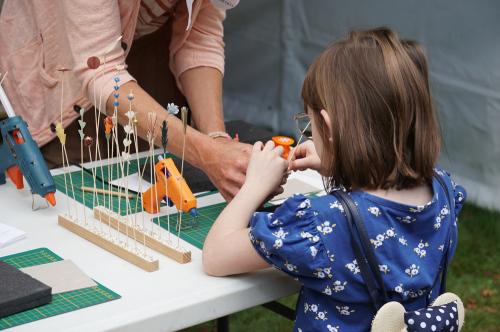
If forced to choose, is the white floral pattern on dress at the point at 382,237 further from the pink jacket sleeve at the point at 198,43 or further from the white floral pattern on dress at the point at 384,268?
the pink jacket sleeve at the point at 198,43

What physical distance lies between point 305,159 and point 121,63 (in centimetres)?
61

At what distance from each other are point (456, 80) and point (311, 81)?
2.99m

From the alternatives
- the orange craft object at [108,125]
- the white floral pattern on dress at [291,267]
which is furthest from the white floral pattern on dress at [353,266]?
the orange craft object at [108,125]

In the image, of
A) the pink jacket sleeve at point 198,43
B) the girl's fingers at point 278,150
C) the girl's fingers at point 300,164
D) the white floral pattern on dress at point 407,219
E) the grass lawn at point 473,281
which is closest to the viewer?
the white floral pattern on dress at point 407,219

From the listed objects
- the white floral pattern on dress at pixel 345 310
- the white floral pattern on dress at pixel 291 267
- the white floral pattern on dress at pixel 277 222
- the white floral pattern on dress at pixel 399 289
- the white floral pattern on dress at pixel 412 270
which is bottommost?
the white floral pattern on dress at pixel 345 310

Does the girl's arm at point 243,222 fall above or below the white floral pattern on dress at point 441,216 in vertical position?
above

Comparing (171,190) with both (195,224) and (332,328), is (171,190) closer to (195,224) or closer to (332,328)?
(195,224)

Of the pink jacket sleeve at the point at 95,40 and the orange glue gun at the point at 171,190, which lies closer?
the orange glue gun at the point at 171,190

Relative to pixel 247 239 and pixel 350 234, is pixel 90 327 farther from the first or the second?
pixel 350 234

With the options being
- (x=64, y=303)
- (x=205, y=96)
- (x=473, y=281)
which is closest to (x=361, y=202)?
(x=64, y=303)

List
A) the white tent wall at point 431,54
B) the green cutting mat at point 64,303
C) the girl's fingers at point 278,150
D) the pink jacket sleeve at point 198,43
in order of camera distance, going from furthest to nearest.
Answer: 1. the white tent wall at point 431,54
2. the pink jacket sleeve at point 198,43
3. the girl's fingers at point 278,150
4. the green cutting mat at point 64,303

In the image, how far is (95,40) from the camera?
2.38m

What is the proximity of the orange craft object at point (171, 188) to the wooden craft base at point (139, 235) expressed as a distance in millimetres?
117

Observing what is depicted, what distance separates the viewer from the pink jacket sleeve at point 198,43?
2.83m
